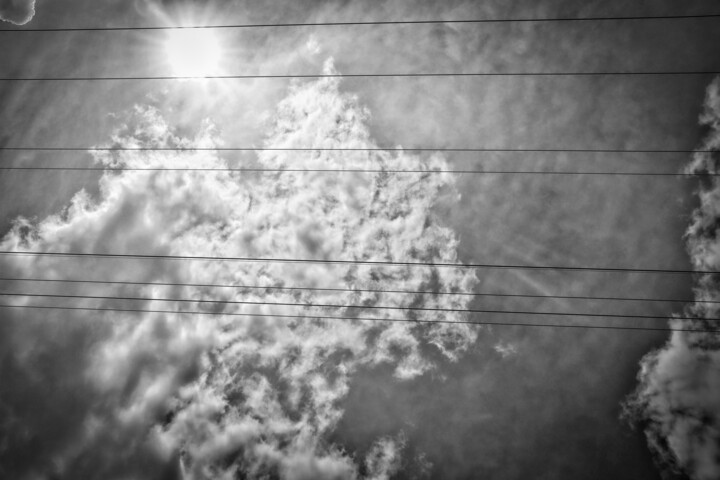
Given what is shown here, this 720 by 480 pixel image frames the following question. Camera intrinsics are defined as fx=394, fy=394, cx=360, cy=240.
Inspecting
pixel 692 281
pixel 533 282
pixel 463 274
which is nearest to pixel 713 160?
pixel 692 281

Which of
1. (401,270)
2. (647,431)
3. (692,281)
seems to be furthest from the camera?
(647,431)

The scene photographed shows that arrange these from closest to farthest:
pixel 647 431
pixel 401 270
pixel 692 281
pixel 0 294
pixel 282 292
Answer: pixel 0 294, pixel 282 292, pixel 401 270, pixel 692 281, pixel 647 431

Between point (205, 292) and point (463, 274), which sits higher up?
point (463, 274)

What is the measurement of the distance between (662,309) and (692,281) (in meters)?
4.34

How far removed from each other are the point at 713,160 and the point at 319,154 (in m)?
37.9

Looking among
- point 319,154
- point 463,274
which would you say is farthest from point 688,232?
point 319,154

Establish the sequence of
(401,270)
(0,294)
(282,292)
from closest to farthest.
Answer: (0,294), (282,292), (401,270)

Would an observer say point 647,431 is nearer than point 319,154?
No

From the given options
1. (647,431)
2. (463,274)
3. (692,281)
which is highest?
Answer: (692,281)

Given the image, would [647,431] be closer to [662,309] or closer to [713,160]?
[662,309]

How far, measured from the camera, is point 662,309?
45625mm

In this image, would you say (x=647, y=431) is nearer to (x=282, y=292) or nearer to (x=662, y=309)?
(x=662, y=309)

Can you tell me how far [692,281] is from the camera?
43844 mm

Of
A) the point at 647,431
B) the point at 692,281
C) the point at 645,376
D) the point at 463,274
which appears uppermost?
the point at 692,281
